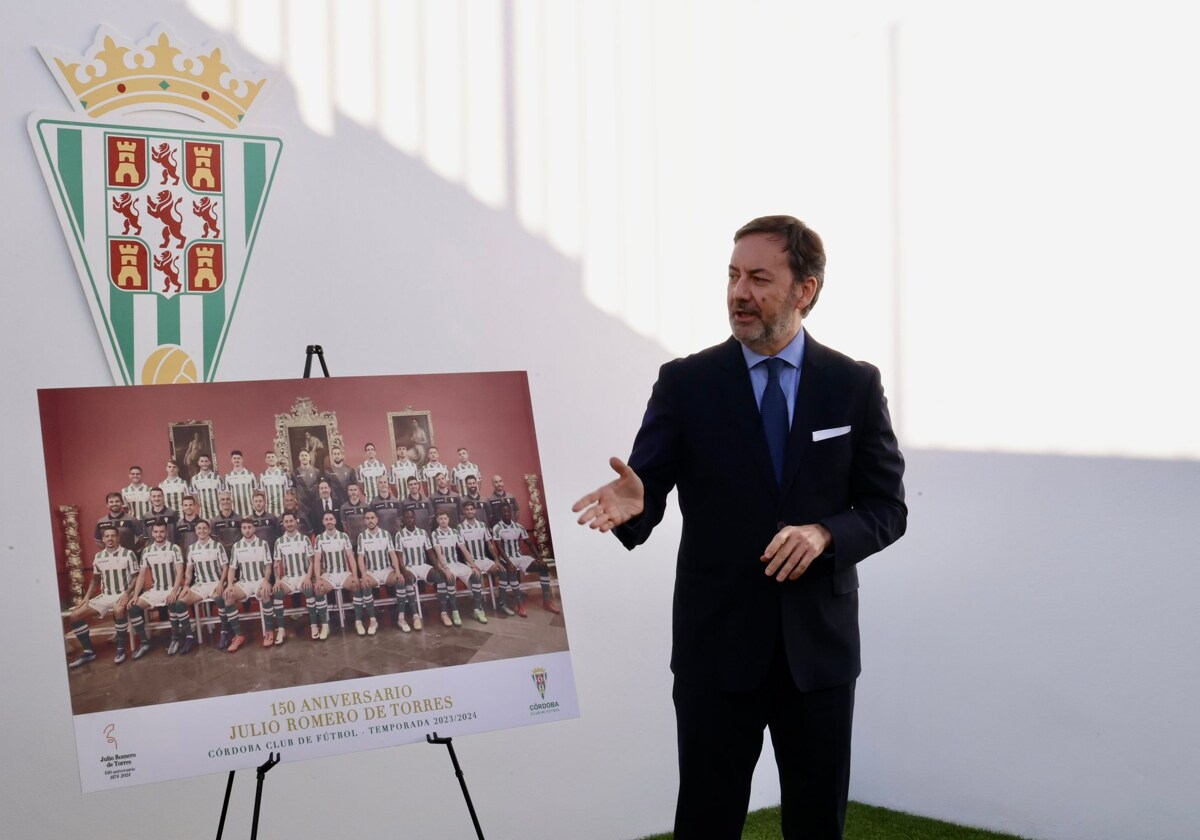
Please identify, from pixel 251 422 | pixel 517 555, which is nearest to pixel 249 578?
pixel 251 422

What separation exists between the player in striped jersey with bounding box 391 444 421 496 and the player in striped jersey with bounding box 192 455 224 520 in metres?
0.34

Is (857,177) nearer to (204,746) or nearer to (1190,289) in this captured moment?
(1190,289)

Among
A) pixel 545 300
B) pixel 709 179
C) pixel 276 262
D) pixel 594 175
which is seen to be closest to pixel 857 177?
pixel 709 179

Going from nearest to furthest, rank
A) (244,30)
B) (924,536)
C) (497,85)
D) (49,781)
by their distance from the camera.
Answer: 1. (49,781)
2. (244,30)
3. (497,85)
4. (924,536)

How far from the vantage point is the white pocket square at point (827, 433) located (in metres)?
2.47

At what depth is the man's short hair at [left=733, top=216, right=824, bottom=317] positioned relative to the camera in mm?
2572

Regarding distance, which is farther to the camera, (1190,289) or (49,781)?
(1190,289)

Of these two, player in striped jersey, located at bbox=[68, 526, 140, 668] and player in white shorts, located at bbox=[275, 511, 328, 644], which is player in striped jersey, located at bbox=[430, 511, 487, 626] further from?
A: player in striped jersey, located at bbox=[68, 526, 140, 668]

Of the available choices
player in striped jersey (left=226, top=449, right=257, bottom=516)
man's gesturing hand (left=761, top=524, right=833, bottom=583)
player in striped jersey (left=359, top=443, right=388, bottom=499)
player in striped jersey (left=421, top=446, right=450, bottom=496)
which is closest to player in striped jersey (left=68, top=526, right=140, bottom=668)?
player in striped jersey (left=226, top=449, right=257, bottom=516)

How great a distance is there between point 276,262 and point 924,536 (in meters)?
2.22

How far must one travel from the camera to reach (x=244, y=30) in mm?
3227

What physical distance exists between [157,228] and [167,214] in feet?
0.15

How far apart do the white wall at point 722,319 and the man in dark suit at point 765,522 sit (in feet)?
4.13

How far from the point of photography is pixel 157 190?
3.09 m
